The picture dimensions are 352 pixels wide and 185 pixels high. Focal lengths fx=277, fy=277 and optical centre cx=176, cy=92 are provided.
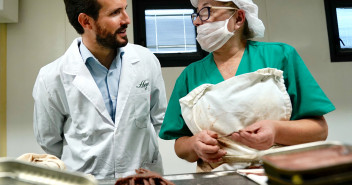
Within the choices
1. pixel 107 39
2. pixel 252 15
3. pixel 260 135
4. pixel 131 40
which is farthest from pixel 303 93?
pixel 131 40

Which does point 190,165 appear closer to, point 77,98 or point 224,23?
point 77,98

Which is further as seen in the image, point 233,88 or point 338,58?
point 338,58

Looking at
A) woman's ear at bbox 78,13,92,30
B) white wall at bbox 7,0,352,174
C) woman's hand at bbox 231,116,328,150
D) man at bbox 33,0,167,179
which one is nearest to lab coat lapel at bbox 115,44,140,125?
man at bbox 33,0,167,179

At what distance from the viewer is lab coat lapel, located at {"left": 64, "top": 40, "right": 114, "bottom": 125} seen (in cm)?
150

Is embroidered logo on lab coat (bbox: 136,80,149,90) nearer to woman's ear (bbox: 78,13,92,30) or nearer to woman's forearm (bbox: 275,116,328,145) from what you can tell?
woman's ear (bbox: 78,13,92,30)

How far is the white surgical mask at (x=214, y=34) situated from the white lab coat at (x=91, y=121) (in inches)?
23.5

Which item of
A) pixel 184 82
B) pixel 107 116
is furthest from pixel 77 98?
pixel 184 82

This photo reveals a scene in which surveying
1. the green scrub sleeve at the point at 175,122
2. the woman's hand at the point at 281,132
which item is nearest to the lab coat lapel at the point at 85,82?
the green scrub sleeve at the point at 175,122

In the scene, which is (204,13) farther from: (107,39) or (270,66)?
(107,39)

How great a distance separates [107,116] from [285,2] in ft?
7.80

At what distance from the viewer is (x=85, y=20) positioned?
1698 mm

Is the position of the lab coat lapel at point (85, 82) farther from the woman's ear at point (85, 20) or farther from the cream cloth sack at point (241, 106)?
the cream cloth sack at point (241, 106)

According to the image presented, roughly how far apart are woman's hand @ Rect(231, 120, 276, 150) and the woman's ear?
3.92ft

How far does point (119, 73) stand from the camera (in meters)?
1.67
